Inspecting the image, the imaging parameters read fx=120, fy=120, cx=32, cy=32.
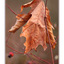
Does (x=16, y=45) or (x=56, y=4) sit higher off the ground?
(x=56, y=4)

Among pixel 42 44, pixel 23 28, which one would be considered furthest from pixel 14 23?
pixel 42 44

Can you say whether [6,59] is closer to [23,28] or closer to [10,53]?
[10,53]

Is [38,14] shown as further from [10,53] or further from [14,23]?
[10,53]

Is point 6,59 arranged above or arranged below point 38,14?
→ below
